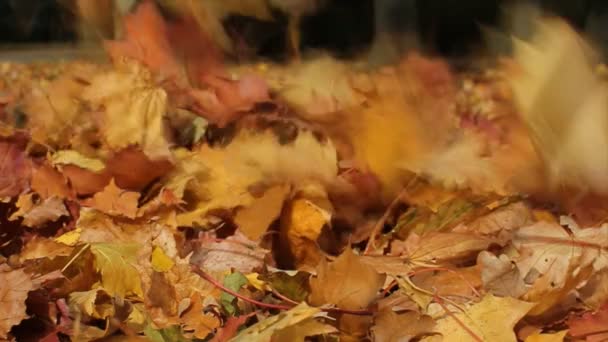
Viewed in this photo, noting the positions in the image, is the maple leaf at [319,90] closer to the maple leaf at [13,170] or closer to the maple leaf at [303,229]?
the maple leaf at [303,229]

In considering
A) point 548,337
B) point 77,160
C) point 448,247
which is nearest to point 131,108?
point 77,160

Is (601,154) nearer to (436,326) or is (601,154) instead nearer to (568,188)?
(568,188)

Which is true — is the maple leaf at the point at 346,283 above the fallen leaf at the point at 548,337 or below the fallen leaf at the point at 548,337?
above

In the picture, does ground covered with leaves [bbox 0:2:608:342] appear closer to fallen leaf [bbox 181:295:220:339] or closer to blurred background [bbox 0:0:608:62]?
fallen leaf [bbox 181:295:220:339]

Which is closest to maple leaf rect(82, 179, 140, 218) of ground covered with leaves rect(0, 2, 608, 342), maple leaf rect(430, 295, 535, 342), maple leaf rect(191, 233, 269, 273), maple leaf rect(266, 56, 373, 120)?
ground covered with leaves rect(0, 2, 608, 342)

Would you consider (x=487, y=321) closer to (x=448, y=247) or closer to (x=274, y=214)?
(x=448, y=247)

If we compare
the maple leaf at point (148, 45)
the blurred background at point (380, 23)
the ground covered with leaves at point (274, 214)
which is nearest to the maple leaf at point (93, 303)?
the ground covered with leaves at point (274, 214)
